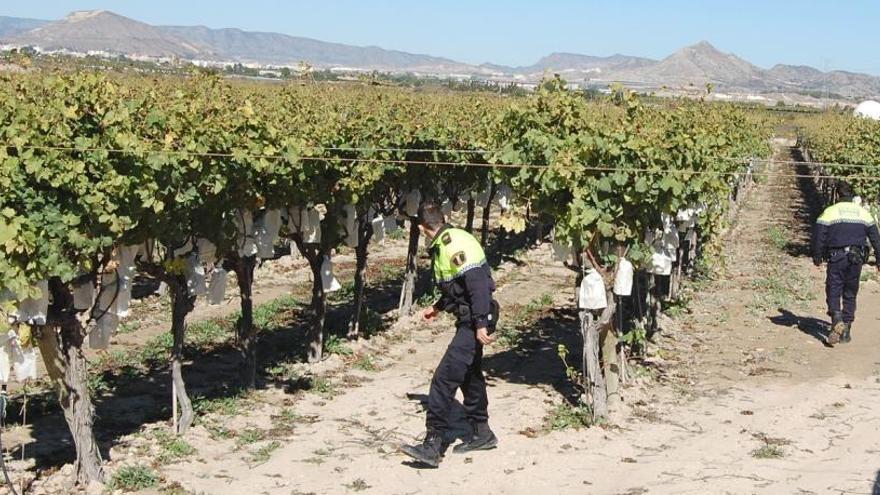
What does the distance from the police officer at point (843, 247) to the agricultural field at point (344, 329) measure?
66cm

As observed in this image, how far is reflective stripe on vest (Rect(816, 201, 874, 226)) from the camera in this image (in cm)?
1104

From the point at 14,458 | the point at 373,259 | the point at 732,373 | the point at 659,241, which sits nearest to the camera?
the point at 14,458

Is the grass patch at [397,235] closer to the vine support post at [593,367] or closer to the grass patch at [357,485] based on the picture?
the vine support post at [593,367]

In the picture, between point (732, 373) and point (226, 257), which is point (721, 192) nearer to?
point (732, 373)

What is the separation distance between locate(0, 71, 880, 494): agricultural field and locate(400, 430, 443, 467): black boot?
0.48 ft

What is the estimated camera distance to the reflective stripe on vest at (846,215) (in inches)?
435

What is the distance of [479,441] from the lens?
7.51 m

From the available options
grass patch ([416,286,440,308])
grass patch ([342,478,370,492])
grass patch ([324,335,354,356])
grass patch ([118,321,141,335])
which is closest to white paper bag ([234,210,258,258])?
grass patch ([324,335,354,356])

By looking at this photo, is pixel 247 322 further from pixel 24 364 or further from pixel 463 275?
pixel 463 275

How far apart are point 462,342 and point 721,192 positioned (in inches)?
198

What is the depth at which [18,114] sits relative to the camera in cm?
624

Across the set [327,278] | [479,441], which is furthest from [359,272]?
[479,441]

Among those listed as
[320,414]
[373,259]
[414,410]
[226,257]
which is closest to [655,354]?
[414,410]

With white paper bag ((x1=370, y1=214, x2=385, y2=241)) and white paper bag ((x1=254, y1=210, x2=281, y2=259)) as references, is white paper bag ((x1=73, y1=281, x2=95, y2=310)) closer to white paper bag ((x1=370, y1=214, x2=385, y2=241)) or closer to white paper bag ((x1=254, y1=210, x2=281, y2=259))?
white paper bag ((x1=254, y1=210, x2=281, y2=259))
